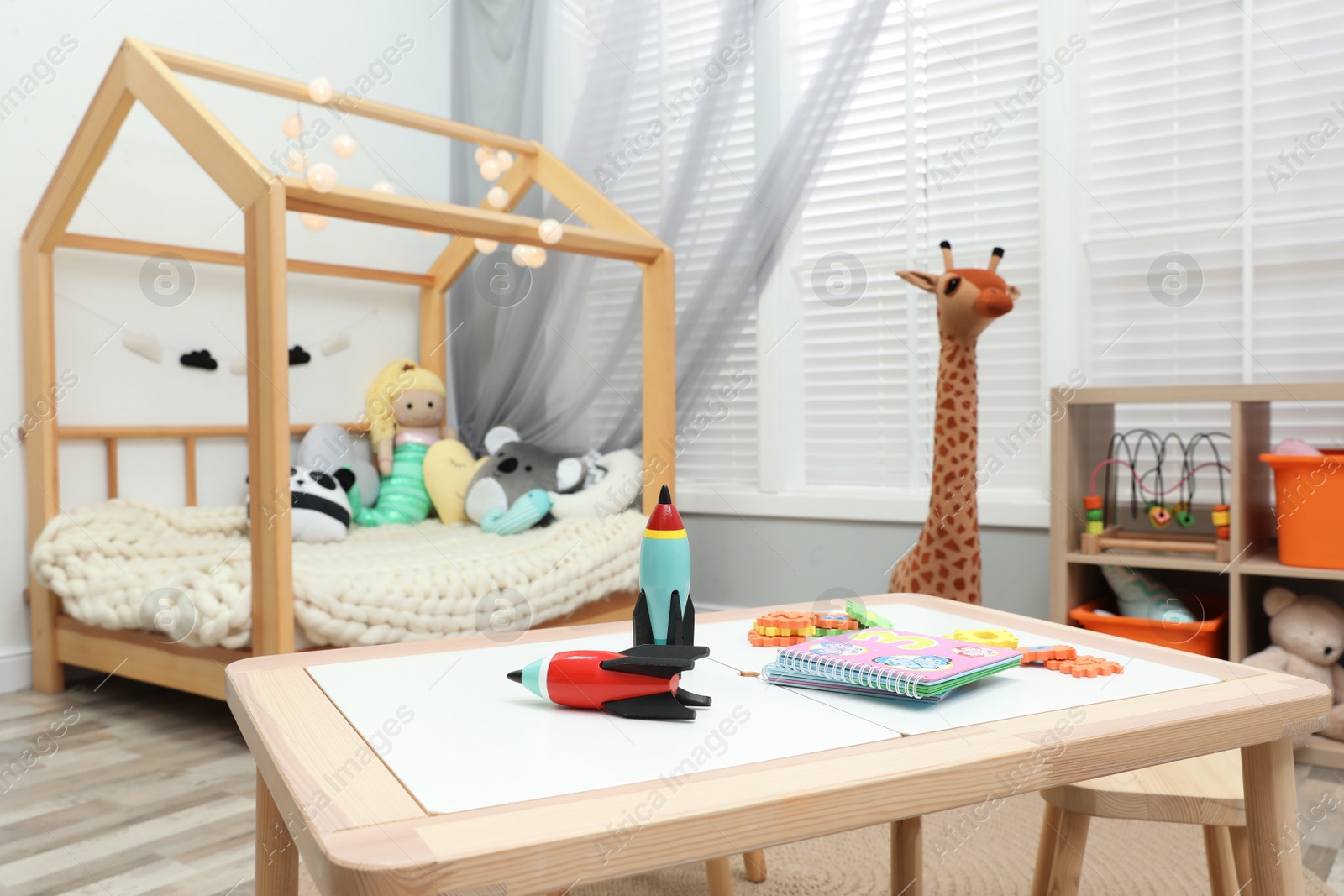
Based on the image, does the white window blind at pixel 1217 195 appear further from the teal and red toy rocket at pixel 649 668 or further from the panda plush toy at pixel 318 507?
the panda plush toy at pixel 318 507

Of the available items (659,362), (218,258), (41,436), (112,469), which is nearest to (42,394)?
(41,436)

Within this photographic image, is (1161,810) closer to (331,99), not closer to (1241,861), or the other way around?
(1241,861)

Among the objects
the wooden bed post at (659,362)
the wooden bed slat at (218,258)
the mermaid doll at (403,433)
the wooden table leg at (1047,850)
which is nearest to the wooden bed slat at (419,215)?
the wooden bed post at (659,362)

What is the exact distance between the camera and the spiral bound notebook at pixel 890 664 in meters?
0.76

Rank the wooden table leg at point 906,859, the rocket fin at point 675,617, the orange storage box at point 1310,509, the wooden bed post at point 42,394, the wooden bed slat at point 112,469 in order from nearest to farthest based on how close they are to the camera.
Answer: the rocket fin at point 675,617 < the wooden table leg at point 906,859 < the orange storage box at point 1310,509 < the wooden bed post at point 42,394 < the wooden bed slat at point 112,469

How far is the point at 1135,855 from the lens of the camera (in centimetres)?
144

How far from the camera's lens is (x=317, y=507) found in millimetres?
2490

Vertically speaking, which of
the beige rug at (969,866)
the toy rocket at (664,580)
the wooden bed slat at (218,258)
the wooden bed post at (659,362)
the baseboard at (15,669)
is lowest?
the beige rug at (969,866)

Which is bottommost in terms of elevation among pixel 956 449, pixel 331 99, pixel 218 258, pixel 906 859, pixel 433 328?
pixel 906 859

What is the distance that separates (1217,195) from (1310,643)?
101 cm

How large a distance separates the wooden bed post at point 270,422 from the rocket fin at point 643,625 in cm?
106

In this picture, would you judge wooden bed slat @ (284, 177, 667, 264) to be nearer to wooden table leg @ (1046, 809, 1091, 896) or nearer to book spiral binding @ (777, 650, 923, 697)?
book spiral binding @ (777, 650, 923, 697)

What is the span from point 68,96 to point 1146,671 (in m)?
2.84

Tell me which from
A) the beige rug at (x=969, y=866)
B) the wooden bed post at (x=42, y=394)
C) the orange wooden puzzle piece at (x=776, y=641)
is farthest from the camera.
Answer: the wooden bed post at (x=42, y=394)
